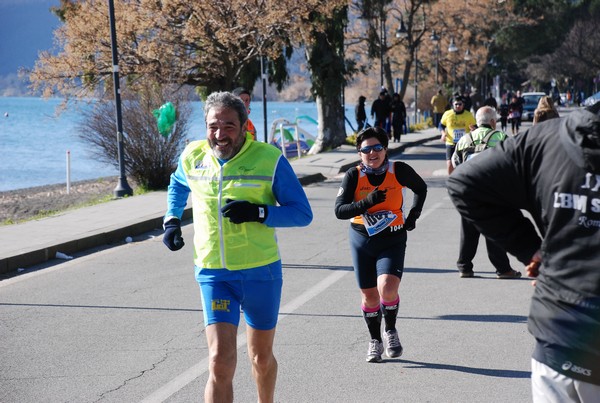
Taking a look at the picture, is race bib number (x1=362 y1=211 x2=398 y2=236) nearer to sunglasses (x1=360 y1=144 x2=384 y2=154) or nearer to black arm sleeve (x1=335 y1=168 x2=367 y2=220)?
black arm sleeve (x1=335 y1=168 x2=367 y2=220)

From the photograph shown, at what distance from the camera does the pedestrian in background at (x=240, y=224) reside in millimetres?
4531

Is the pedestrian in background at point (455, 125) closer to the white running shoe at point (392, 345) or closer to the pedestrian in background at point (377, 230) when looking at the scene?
the pedestrian in background at point (377, 230)

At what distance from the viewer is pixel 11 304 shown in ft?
27.9

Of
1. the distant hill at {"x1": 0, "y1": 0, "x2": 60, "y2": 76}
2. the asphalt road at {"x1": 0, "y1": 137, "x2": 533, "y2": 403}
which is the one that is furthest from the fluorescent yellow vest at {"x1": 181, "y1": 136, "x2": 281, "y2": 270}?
the distant hill at {"x1": 0, "y1": 0, "x2": 60, "y2": 76}

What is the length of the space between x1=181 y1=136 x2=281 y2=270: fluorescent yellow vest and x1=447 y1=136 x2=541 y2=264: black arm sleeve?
163cm

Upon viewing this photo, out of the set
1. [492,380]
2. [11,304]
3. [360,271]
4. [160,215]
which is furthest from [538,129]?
[160,215]

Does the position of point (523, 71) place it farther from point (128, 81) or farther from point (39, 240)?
point (39, 240)

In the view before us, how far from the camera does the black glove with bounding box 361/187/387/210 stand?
20.7 feet

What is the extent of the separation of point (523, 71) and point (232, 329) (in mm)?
101847

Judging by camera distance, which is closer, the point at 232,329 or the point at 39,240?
the point at 232,329

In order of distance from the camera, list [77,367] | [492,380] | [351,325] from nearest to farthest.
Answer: [492,380], [77,367], [351,325]

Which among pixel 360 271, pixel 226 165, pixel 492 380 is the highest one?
pixel 226 165

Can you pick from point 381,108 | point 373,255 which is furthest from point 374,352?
point 381,108

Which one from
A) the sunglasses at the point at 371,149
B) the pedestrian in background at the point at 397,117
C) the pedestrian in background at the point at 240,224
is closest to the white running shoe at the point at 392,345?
the sunglasses at the point at 371,149
